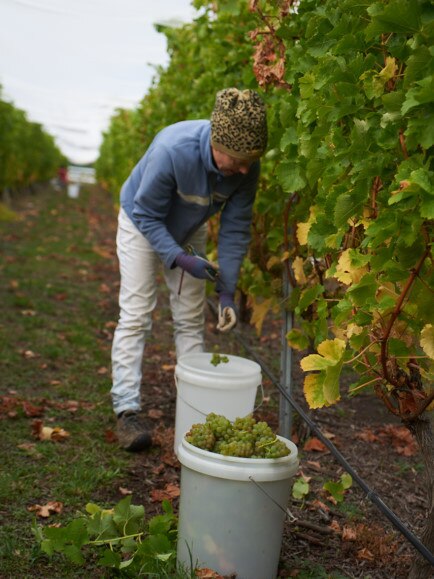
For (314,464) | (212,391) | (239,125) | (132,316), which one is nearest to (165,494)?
(212,391)

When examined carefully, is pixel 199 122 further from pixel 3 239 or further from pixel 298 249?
pixel 3 239

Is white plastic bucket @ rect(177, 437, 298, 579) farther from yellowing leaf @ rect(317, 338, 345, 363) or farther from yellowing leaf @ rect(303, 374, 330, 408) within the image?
yellowing leaf @ rect(317, 338, 345, 363)

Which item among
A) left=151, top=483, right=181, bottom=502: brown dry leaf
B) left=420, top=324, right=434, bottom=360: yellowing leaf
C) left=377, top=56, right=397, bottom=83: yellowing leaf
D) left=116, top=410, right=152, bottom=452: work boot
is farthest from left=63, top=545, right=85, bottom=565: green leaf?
left=377, top=56, right=397, bottom=83: yellowing leaf

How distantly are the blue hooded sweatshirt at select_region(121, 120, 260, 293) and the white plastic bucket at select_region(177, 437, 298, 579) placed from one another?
1.40m

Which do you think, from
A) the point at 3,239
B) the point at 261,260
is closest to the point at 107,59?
the point at 3,239

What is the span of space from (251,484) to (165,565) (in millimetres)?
446

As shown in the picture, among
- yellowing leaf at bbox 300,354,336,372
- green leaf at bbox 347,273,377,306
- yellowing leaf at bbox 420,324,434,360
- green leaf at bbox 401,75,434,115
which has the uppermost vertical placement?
green leaf at bbox 401,75,434,115

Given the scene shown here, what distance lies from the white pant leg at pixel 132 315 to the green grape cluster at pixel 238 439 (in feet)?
4.40

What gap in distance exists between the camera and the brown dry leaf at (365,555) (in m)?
2.71

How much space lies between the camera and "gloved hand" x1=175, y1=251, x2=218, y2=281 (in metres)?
3.50

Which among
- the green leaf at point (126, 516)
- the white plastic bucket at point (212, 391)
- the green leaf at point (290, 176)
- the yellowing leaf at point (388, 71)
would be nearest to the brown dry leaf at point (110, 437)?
the white plastic bucket at point (212, 391)

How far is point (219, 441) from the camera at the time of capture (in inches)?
95.4

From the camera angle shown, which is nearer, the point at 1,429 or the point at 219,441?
the point at 219,441

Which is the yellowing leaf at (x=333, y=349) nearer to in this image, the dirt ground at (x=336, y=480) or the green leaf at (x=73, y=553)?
the dirt ground at (x=336, y=480)
